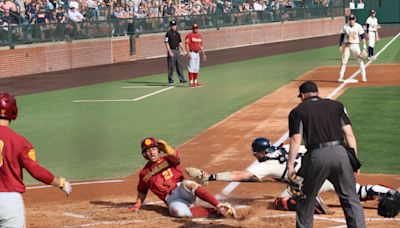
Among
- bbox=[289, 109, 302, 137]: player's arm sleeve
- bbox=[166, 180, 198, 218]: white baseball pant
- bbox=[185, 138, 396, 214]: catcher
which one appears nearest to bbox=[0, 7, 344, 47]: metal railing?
bbox=[166, 180, 198, 218]: white baseball pant

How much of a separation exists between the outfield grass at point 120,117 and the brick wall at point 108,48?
5.34m

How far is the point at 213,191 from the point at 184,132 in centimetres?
588

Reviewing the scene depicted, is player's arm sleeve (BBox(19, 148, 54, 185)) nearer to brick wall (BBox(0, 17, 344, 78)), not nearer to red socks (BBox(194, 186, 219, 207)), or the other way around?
red socks (BBox(194, 186, 219, 207))

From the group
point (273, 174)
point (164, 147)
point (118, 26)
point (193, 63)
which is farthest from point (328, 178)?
point (118, 26)

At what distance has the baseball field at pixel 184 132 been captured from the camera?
11.7 metres

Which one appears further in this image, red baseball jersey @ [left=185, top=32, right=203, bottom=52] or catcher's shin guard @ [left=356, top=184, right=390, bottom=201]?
red baseball jersey @ [left=185, top=32, right=203, bottom=52]

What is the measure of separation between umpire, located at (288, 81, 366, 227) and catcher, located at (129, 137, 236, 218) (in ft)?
6.21

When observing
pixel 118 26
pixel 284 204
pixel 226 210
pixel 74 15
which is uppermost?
pixel 74 15

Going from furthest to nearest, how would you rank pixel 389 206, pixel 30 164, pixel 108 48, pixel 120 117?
pixel 108 48 < pixel 120 117 < pixel 389 206 < pixel 30 164

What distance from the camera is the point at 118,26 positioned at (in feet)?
139

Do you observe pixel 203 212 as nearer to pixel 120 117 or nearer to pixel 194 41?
pixel 120 117

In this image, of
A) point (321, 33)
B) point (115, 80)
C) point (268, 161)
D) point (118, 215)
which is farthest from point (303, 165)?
point (321, 33)

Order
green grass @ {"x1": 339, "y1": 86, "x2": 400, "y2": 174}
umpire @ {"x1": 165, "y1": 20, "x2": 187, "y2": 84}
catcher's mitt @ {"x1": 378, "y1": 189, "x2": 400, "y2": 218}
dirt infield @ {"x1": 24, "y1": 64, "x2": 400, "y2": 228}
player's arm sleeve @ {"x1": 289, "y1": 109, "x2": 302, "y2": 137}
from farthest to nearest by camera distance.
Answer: umpire @ {"x1": 165, "y1": 20, "x2": 187, "y2": 84}
green grass @ {"x1": 339, "y1": 86, "x2": 400, "y2": 174}
dirt infield @ {"x1": 24, "y1": 64, "x2": 400, "y2": 228}
catcher's mitt @ {"x1": 378, "y1": 189, "x2": 400, "y2": 218}
player's arm sleeve @ {"x1": 289, "y1": 109, "x2": 302, "y2": 137}

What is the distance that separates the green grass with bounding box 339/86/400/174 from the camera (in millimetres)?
15000
